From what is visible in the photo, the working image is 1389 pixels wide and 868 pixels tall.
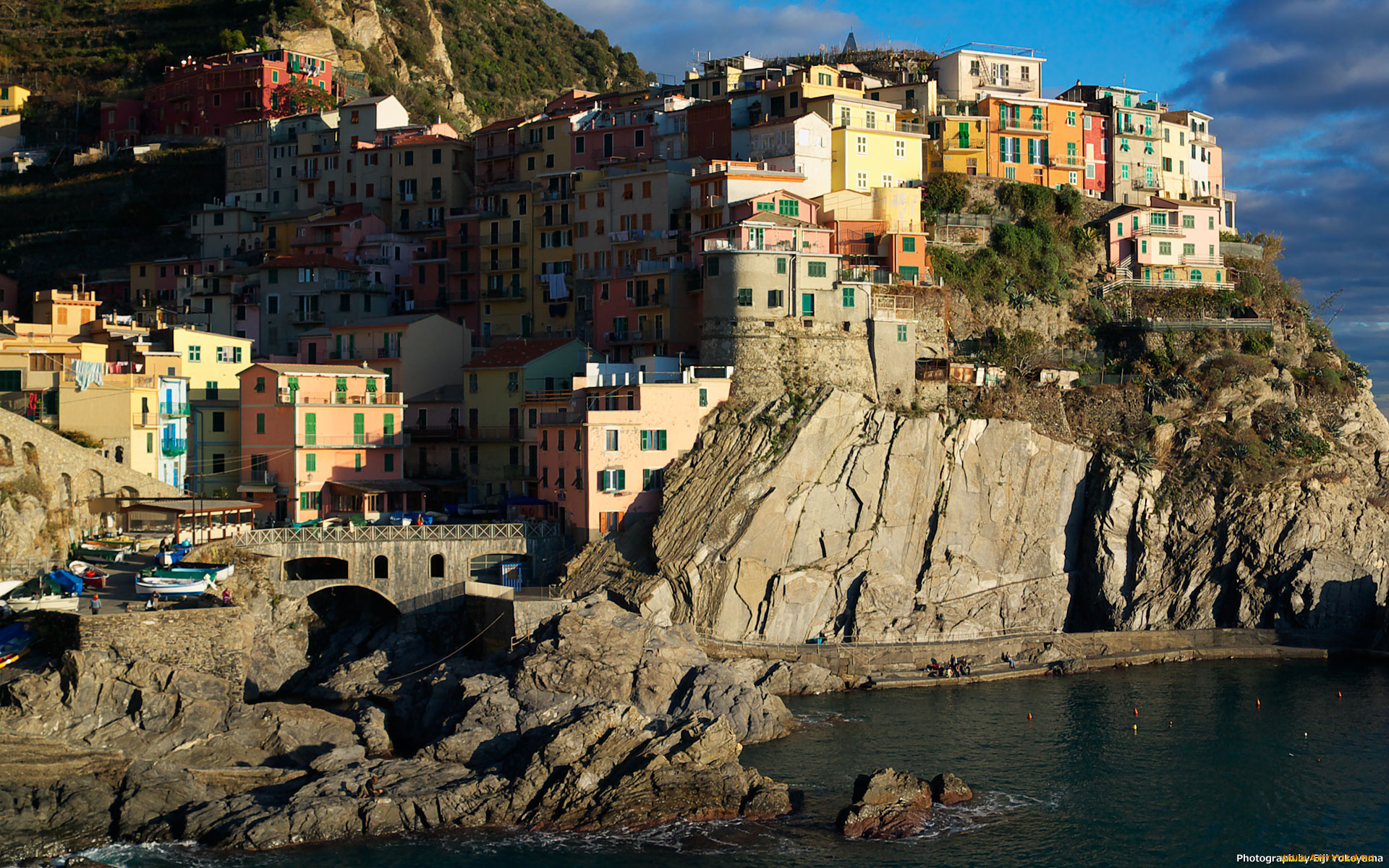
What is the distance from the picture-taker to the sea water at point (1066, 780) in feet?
141

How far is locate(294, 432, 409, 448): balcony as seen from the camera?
6838 cm

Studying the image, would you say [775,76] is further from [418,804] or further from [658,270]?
[418,804]

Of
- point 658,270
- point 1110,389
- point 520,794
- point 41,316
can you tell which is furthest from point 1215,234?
point 41,316

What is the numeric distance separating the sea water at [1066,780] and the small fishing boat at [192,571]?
14261 mm

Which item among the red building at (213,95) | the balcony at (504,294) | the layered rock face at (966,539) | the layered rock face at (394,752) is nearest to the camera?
the layered rock face at (394,752)

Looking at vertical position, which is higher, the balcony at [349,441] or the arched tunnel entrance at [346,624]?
the balcony at [349,441]

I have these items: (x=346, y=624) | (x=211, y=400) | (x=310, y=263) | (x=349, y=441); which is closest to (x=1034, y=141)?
(x=310, y=263)

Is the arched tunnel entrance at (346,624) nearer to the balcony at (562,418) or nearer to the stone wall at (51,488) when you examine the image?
the stone wall at (51,488)

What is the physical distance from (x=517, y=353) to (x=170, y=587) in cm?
2397

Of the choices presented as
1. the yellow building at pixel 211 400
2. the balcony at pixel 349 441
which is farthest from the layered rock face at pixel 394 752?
the yellow building at pixel 211 400

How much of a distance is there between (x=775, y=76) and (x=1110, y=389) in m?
27.0

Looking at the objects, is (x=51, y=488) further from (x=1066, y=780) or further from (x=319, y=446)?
(x=1066, y=780)

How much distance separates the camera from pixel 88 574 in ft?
184

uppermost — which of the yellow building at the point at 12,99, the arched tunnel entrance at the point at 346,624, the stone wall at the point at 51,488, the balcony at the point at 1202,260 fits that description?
the yellow building at the point at 12,99
